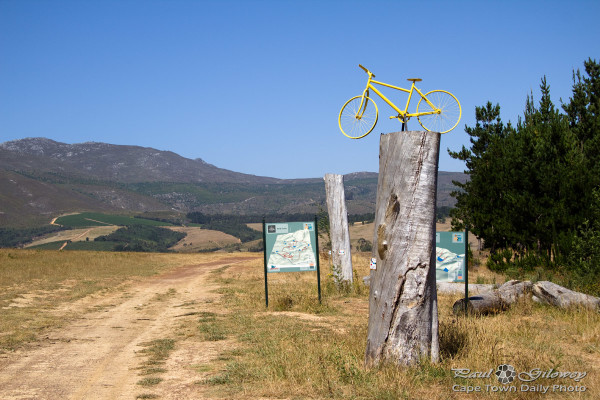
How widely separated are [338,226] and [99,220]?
141 meters

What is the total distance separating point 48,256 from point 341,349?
78.2 ft

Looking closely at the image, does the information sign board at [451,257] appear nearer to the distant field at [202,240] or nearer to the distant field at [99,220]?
the distant field at [202,240]

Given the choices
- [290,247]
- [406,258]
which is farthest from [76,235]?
[406,258]

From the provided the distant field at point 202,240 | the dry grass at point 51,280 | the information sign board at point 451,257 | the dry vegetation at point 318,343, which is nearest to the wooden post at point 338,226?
the dry vegetation at point 318,343

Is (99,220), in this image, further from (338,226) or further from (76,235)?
(338,226)

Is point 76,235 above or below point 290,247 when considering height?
below

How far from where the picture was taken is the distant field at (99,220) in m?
140

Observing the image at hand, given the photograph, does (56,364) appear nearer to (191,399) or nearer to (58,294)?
(191,399)

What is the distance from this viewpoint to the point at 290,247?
42.3ft

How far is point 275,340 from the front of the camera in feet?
28.5

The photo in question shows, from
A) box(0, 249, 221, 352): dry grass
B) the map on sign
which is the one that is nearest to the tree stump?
the map on sign

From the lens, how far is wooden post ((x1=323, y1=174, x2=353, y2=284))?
49.4 feet

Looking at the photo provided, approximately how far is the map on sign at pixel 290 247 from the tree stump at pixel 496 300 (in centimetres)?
352

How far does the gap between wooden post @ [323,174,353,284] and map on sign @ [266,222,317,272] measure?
2072mm
